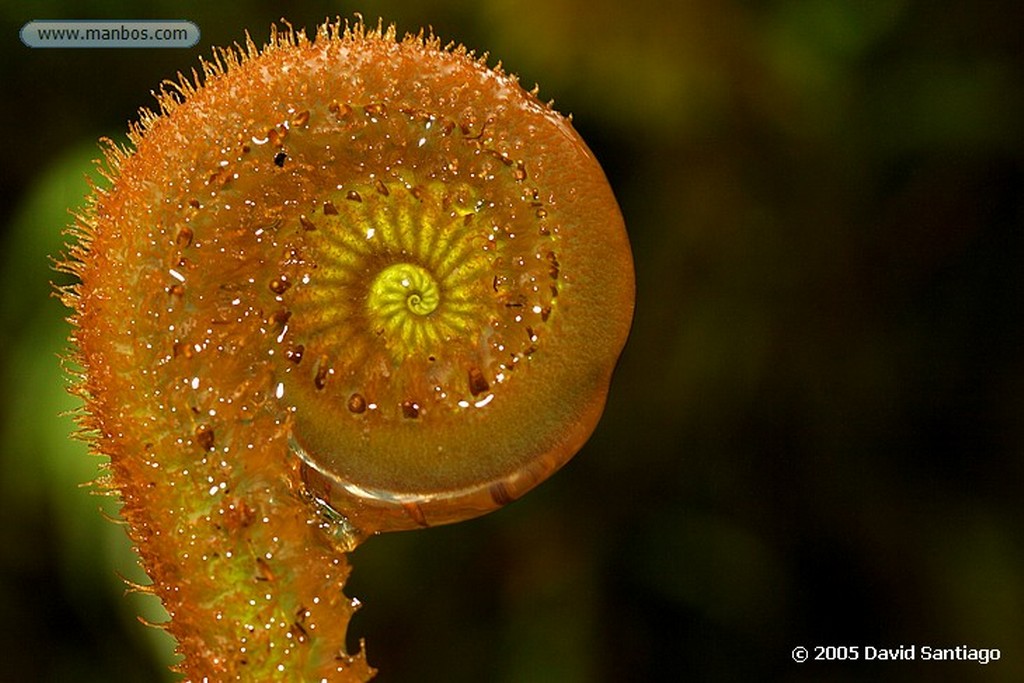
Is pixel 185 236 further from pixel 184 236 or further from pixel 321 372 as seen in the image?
pixel 321 372

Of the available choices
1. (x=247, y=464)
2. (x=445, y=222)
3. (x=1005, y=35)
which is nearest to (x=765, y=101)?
(x=1005, y=35)

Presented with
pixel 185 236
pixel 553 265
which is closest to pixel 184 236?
pixel 185 236

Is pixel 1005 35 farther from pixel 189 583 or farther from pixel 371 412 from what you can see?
pixel 189 583

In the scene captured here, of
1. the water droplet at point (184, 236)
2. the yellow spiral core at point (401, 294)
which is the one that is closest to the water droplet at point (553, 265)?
the yellow spiral core at point (401, 294)

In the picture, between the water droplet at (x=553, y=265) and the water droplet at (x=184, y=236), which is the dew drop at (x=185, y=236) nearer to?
the water droplet at (x=184, y=236)

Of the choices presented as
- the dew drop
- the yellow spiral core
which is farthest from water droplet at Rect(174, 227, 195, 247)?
the yellow spiral core

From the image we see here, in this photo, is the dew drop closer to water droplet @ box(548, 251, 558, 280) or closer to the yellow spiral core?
the yellow spiral core

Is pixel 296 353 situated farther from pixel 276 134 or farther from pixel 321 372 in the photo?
pixel 276 134

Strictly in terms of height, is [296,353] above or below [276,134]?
below

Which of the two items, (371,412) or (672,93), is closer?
(371,412)

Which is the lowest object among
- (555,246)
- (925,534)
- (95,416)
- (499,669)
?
(499,669)

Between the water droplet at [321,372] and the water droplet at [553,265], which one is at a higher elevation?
the water droplet at [553,265]
